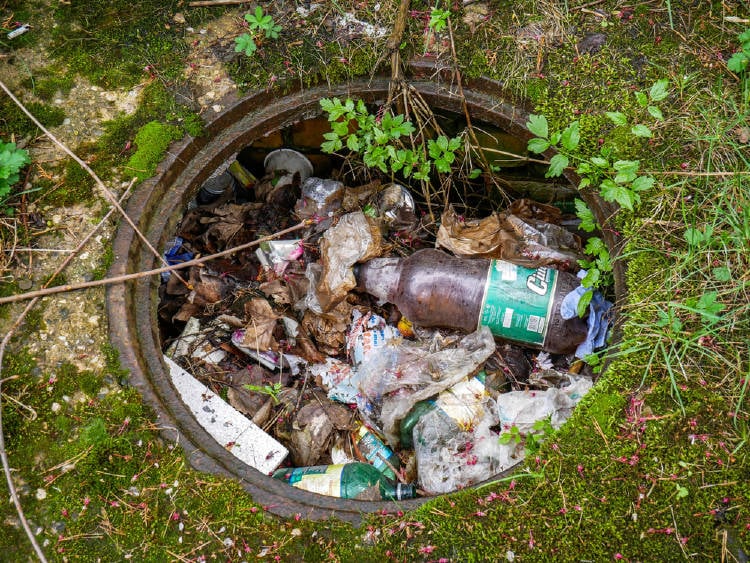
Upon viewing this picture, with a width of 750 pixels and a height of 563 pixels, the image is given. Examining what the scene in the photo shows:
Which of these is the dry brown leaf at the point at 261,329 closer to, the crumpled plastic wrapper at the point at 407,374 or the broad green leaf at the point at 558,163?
the crumpled plastic wrapper at the point at 407,374

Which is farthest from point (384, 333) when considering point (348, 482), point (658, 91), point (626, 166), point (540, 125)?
point (658, 91)

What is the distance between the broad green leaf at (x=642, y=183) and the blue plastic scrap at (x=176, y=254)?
7.88 ft

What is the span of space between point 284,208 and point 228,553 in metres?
2.10

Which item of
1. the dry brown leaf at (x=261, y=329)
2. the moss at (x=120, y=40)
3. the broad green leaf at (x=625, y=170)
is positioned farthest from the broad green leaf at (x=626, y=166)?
the moss at (x=120, y=40)

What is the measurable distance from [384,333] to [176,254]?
1370 millimetres

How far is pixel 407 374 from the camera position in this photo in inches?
98.3

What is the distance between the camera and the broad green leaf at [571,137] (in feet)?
7.03

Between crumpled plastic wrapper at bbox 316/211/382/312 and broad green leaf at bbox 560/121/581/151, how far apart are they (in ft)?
3.40

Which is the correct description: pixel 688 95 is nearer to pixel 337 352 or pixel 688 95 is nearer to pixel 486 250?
pixel 486 250

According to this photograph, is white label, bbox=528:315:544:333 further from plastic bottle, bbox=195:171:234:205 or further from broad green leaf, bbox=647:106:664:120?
plastic bottle, bbox=195:171:234:205

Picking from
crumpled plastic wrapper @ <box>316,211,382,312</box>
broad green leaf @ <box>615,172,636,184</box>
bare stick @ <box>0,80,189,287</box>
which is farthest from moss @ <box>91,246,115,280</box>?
broad green leaf @ <box>615,172,636,184</box>

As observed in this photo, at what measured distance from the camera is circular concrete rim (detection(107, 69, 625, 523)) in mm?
1979

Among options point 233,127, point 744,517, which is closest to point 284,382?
point 233,127

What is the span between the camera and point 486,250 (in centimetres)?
273
